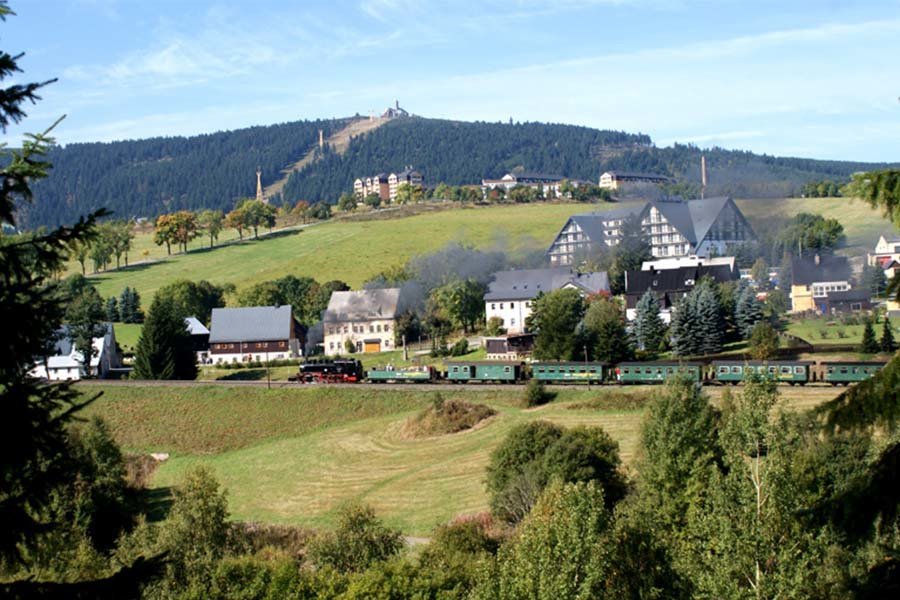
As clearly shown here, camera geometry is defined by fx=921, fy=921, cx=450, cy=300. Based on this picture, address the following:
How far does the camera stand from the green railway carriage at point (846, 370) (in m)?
52.1

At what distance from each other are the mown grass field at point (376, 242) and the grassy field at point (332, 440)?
154 feet

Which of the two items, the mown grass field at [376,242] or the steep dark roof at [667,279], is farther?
the mown grass field at [376,242]

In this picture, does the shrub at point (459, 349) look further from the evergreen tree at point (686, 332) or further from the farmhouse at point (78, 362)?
the farmhouse at point (78, 362)

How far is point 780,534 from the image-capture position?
1836 centimetres

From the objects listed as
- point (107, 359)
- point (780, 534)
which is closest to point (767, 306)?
point (107, 359)

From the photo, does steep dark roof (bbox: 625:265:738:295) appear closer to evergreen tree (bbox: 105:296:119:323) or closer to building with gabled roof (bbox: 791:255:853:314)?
building with gabled roof (bbox: 791:255:853:314)

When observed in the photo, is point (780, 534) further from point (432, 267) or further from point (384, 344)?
point (432, 267)

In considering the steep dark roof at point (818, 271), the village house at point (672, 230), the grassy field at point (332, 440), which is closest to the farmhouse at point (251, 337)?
the grassy field at point (332, 440)

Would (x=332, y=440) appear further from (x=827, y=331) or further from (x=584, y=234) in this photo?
(x=584, y=234)

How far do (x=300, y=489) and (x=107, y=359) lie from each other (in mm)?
37144

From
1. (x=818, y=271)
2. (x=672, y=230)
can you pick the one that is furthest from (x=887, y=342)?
(x=672, y=230)

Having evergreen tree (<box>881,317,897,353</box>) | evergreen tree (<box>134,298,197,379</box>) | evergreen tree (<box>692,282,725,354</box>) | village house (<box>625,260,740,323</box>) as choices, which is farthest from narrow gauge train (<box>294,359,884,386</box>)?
village house (<box>625,260,740,323</box>)

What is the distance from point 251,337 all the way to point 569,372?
36470mm

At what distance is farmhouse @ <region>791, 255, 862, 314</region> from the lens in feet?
269
